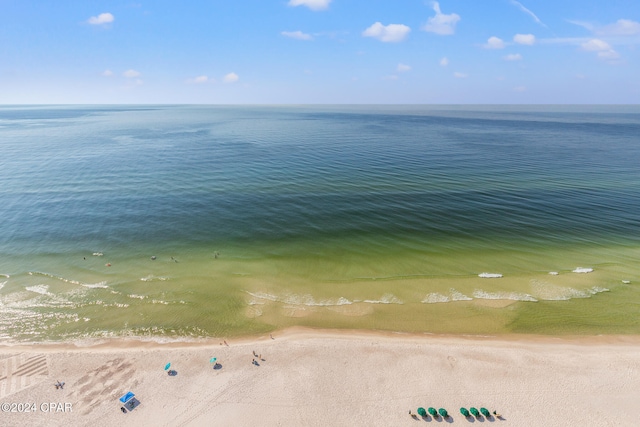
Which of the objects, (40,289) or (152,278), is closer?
(40,289)

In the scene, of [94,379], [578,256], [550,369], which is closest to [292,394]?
[94,379]

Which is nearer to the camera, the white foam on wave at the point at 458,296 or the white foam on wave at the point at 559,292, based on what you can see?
the white foam on wave at the point at 559,292

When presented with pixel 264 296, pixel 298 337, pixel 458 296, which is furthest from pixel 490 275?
pixel 264 296

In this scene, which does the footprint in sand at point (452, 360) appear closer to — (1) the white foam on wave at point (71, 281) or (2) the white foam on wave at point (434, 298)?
(2) the white foam on wave at point (434, 298)

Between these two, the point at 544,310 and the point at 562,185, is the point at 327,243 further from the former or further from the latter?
the point at 562,185

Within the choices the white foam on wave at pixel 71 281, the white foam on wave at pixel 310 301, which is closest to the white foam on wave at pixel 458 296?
the white foam on wave at pixel 310 301

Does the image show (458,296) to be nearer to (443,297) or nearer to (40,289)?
(443,297)
